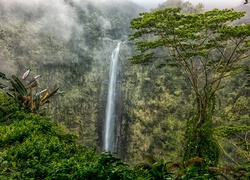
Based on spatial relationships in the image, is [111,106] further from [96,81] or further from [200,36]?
[200,36]

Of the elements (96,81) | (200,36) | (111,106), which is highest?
(96,81)

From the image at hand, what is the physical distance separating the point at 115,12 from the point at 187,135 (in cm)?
2674

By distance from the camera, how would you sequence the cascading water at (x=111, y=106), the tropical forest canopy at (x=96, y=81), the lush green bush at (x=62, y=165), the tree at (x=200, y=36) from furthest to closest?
the cascading water at (x=111, y=106), the tropical forest canopy at (x=96, y=81), the tree at (x=200, y=36), the lush green bush at (x=62, y=165)

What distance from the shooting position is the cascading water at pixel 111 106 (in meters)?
20.4

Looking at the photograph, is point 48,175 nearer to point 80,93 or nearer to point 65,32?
point 80,93

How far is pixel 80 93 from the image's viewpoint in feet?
70.9

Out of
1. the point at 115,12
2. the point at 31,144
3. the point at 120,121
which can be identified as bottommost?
the point at 31,144

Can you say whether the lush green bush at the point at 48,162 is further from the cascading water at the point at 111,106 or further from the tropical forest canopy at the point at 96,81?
the cascading water at the point at 111,106

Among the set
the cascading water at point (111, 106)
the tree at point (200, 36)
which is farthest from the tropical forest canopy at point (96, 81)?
the tree at point (200, 36)

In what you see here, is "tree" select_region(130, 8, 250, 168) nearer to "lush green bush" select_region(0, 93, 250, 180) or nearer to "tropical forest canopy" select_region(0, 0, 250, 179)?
"lush green bush" select_region(0, 93, 250, 180)

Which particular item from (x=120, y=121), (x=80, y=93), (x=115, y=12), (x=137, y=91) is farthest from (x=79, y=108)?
(x=115, y=12)

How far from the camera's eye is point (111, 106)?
845 inches

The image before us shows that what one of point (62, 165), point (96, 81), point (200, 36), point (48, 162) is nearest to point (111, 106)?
point (96, 81)

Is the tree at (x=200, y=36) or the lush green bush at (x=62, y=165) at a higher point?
the tree at (x=200, y=36)
